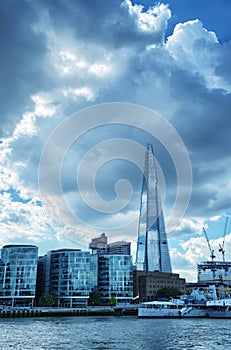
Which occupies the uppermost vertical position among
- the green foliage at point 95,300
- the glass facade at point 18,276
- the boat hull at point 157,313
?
the glass facade at point 18,276

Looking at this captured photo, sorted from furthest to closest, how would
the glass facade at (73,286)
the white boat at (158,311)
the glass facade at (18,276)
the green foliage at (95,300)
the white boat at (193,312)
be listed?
the glass facade at (73,286), the green foliage at (95,300), the glass facade at (18,276), the white boat at (193,312), the white boat at (158,311)

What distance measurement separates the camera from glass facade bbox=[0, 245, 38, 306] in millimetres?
182250

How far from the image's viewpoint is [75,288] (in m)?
196

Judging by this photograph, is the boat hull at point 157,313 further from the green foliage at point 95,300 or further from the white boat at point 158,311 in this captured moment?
the green foliage at point 95,300

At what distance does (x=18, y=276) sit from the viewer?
183625mm

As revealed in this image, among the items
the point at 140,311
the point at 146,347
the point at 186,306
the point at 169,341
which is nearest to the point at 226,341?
the point at 169,341

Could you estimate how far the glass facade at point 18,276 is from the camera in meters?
182

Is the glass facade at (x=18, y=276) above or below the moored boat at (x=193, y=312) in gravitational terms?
above

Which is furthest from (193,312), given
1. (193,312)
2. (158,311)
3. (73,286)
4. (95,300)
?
(73,286)

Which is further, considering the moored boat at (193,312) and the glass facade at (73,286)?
the glass facade at (73,286)

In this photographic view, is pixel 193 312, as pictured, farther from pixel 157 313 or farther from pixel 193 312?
pixel 157 313

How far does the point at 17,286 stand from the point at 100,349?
143 metres

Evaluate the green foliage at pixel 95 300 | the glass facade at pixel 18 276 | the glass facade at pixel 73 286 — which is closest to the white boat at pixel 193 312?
the green foliage at pixel 95 300

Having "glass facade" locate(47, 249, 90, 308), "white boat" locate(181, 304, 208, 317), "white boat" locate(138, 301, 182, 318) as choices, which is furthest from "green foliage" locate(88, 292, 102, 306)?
"white boat" locate(181, 304, 208, 317)
